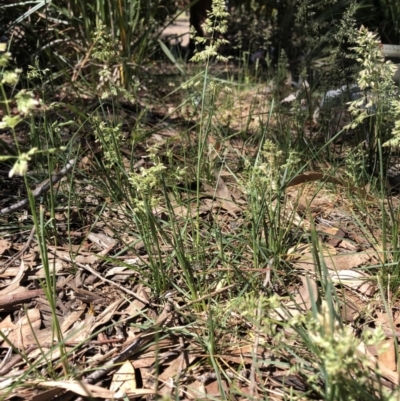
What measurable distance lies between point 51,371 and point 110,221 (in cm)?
79

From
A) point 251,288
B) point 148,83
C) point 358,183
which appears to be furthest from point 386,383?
point 148,83

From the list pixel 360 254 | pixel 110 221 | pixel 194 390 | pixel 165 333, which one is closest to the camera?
pixel 194 390

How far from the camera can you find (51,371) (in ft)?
4.48

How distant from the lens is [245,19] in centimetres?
539

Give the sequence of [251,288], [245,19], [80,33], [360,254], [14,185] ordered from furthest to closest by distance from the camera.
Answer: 1. [245,19]
2. [80,33]
3. [14,185]
4. [360,254]
5. [251,288]

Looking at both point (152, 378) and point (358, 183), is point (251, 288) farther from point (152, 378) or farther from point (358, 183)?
point (358, 183)

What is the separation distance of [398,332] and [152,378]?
0.69 m

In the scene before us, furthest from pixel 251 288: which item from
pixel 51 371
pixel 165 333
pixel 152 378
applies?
pixel 51 371

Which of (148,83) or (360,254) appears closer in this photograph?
(360,254)

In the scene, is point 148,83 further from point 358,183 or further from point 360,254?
point 360,254

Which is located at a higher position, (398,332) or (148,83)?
(148,83)

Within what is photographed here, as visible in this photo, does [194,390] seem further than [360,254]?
No

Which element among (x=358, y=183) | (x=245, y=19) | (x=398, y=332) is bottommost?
Result: (x=398, y=332)

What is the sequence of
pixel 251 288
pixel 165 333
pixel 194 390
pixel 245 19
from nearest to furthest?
pixel 194 390
pixel 165 333
pixel 251 288
pixel 245 19
